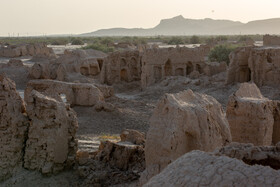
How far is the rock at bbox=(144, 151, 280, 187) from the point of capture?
3.91 m

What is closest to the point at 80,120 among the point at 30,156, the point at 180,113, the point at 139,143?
the point at 139,143

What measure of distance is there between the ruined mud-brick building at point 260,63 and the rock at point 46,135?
543 inches

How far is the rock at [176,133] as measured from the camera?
22.0 ft

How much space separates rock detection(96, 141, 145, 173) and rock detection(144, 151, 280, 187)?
15.6 ft

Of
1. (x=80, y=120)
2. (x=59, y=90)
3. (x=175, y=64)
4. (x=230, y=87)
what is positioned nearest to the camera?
(x=80, y=120)

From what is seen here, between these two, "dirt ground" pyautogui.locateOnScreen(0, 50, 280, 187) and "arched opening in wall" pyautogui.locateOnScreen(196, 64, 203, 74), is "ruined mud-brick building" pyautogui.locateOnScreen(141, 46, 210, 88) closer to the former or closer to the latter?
"arched opening in wall" pyautogui.locateOnScreen(196, 64, 203, 74)

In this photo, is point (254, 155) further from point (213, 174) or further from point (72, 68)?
point (72, 68)

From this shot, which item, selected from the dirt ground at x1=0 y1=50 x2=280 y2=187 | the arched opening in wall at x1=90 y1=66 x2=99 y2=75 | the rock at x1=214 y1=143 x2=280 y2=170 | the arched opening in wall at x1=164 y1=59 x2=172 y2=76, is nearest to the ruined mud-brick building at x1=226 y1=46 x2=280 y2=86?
the dirt ground at x1=0 y1=50 x2=280 y2=187

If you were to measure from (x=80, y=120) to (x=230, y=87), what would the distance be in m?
9.08

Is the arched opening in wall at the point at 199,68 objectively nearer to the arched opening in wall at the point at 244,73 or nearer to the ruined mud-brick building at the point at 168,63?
the ruined mud-brick building at the point at 168,63

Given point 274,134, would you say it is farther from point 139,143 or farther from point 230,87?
point 230,87

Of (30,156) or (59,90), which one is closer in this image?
(30,156)

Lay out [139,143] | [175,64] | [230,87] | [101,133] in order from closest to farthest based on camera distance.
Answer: [139,143] < [101,133] < [230,87] < [175,64]

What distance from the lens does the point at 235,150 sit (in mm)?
5082
